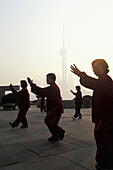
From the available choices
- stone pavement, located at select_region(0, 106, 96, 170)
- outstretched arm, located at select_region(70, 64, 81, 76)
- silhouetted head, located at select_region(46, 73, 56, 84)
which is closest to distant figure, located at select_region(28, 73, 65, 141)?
silhouetted head, located at select_region(46, 73, 56, 84)

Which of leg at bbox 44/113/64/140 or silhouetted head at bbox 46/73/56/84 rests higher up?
silhouetted head at bbox 46/73/56/84

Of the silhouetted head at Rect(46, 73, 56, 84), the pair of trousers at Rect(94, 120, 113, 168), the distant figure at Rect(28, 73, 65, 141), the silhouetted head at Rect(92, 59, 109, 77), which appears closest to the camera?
the pair of trousers at Rect(94, 120, 113, 168)

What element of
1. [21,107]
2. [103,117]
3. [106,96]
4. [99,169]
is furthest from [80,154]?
[21,107]

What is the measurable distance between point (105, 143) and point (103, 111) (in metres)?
0.49

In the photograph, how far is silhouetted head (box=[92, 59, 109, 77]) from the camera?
3.34m

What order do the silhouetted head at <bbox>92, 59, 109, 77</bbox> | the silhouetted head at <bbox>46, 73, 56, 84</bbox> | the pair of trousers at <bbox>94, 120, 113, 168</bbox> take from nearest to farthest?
the pair of trousers at <bbox>94, 120, 113, 168</bbox>, the silhouetted head at <bbox>92, 59, 109, 77</bbox>, the silhouetted head at <bbox>46, 73, 56, 84</bbox>

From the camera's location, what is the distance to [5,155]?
13.1 feet

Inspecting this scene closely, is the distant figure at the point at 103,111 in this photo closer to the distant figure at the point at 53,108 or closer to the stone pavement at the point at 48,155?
the stone pavement at the point at 48,155

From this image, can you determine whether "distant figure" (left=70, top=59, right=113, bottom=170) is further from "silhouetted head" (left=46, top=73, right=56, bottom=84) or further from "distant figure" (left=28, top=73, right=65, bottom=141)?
"silhouetted head" (left=46, top=73, right=56, bottom=84)

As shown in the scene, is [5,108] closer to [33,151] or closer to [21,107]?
[21,107]

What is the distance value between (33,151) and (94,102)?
173 centimetres

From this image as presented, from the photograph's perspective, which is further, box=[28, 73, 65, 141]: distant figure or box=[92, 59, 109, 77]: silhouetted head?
box=[28, 73, 65, 141]: distant figure

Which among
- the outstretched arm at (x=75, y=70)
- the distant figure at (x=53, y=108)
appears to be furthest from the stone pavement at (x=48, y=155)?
the outstretched arm at (x=75, y=70)

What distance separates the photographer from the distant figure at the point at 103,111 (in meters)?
3.18
